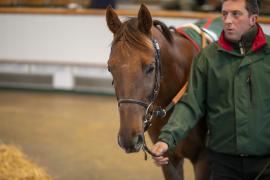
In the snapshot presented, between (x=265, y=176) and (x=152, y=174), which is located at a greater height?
(x=265, y=176)

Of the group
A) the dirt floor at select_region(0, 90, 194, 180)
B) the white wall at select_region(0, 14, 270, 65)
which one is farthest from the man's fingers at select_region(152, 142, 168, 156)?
the white wall at select_region(0, 14, 270, 65)

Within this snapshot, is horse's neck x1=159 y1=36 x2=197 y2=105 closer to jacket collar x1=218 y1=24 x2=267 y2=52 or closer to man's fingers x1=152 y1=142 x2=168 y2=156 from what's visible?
Answer: jacket collar x1=218 y1=24 x2=267 y2=52

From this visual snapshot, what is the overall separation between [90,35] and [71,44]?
1.06 ft

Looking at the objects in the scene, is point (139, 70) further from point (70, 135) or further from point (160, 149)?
point (70, 135)

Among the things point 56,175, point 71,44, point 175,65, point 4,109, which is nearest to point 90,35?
point 71,44

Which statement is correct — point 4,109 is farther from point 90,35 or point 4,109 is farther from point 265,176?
point 265,176

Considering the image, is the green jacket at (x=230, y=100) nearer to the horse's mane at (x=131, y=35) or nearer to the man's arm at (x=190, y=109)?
the man's arm at (x=190, y=109)

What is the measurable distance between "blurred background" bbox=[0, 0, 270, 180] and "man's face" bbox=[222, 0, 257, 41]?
312cm

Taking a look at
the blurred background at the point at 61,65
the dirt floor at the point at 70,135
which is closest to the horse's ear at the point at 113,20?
the dirt floor at the point at 70,135

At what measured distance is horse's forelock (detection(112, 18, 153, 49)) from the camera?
196 cm

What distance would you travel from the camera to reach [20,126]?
5.45m

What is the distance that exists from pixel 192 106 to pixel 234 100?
189 millimetres

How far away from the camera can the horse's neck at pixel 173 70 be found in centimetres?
237

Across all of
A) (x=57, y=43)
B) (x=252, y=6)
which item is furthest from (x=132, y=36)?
→ (x=57, y=43)
